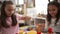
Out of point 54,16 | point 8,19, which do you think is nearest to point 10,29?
point 8,19

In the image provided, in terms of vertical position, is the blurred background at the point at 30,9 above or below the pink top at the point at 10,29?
above

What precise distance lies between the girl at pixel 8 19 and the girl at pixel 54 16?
13 cm

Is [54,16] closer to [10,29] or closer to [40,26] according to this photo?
[40,26]

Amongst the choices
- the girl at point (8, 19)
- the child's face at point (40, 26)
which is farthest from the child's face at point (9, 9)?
the child's face at point (40, 26)

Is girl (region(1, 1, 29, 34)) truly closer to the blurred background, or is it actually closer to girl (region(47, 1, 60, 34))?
the blurred background

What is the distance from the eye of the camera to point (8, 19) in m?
0.70

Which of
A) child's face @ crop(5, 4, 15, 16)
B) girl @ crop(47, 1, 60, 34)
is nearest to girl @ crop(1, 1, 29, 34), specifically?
child's face @ crop(5, 4, 15, 16)

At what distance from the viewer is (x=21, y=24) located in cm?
71

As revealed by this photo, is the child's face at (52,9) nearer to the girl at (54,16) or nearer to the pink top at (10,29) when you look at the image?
the girl at (54,16)

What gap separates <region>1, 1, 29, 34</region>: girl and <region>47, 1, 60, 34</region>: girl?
0.13 m

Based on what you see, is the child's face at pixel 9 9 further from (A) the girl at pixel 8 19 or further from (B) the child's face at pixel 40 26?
(B) the child's face at pixel 40 26

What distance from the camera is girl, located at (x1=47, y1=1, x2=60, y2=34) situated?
689mm

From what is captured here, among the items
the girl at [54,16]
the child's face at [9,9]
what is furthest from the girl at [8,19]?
the girl at [54,16]

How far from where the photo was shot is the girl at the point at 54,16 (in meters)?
0.69
